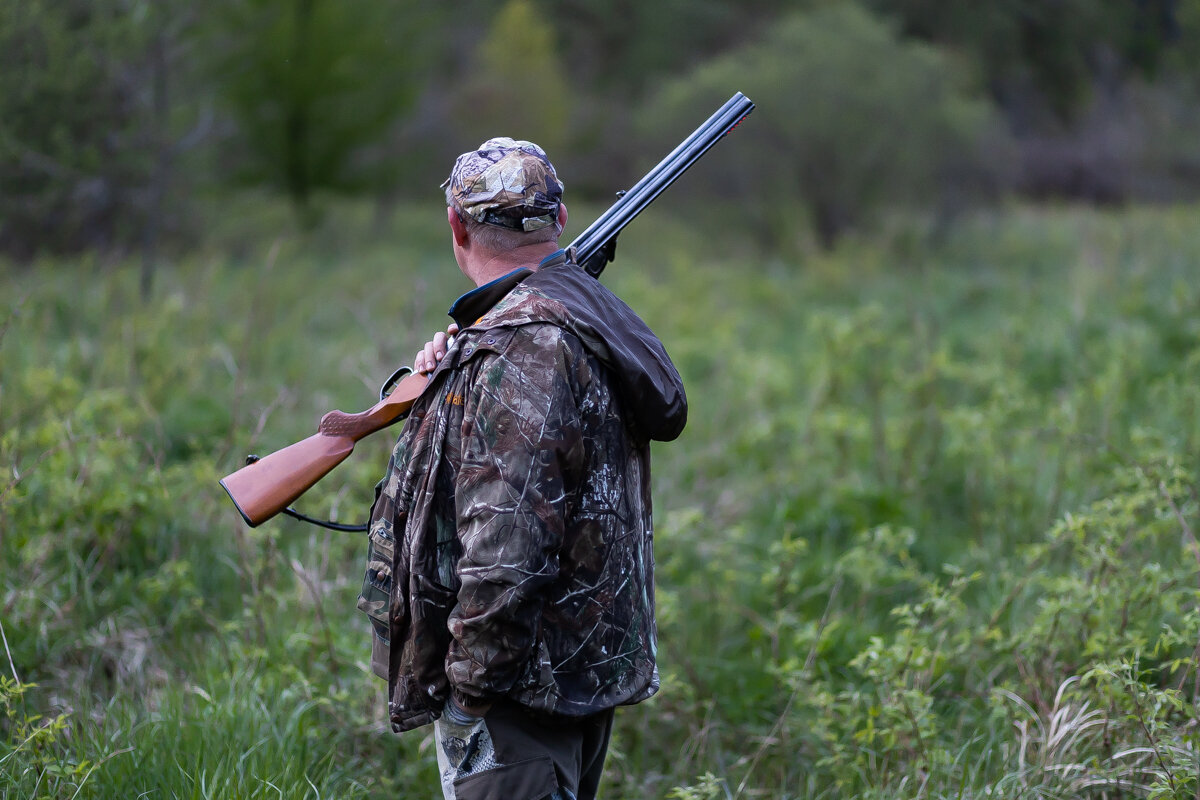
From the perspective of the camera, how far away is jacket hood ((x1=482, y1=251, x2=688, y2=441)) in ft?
7.45

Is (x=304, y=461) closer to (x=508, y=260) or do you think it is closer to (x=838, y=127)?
(x=508, y=260)

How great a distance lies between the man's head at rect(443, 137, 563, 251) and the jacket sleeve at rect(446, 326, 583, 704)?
0.31 m

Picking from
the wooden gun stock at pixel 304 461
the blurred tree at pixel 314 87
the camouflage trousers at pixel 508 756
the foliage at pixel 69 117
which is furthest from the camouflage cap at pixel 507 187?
the blurred tree at pixel 314 87

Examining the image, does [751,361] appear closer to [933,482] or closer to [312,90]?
[933,482]

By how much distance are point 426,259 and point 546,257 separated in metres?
16.3

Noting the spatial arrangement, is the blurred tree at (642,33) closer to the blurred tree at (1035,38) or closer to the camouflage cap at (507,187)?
the blurred tree at (1035,38)

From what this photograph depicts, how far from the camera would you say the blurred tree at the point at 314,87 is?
18266mm

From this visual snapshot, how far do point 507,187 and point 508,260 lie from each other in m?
0.19

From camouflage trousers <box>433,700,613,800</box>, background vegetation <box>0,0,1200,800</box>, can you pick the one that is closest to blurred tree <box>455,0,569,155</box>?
background vegetation <box>0,0,1200,800</box>

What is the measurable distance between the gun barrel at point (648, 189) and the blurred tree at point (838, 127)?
1425 cm

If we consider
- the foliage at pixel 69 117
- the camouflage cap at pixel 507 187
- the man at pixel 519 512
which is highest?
the foliage at pixel 69 117

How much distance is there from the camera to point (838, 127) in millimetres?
16609

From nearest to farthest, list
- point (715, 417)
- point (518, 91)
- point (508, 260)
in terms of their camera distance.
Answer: point (508, 260) < point (715, 417) < point (518, 91)

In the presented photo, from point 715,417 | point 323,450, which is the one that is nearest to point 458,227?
point 323,450
